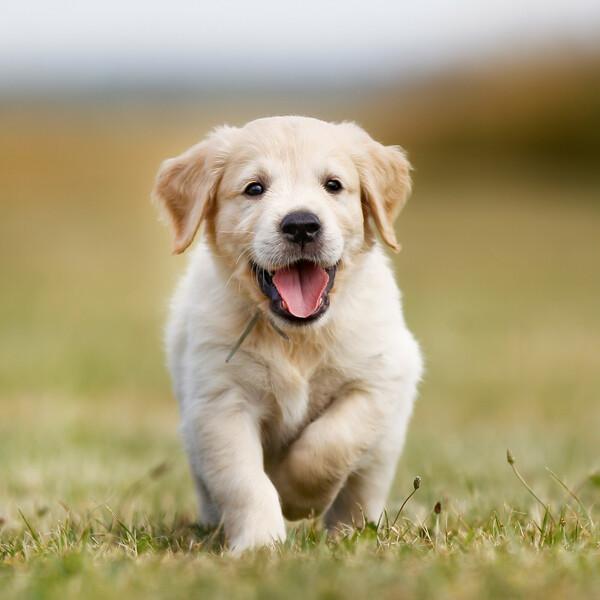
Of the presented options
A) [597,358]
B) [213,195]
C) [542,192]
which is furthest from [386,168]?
[542,192]

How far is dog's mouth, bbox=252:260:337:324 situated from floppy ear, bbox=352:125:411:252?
0.35m

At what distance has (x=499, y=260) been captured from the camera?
21.4 metres

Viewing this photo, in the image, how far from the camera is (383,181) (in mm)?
4082

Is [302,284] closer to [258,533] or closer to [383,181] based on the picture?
[383,181]

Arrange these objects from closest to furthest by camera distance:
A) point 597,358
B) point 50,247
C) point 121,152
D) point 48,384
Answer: point 48,384 → point 597,358 → point 50,247 → point 121,152

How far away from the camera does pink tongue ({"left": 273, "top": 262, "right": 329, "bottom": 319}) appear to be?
12.1 ft

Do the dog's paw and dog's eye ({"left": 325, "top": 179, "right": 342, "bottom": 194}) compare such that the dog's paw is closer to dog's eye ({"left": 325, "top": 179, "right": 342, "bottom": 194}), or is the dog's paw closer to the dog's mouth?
the dog's mouth

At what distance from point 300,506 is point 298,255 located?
84 cm

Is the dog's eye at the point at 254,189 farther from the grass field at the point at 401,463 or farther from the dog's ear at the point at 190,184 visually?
the grass field at the point at 401,463

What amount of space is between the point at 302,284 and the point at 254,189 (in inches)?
15.0

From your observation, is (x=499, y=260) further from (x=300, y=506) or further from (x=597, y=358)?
(x=300, y=506)

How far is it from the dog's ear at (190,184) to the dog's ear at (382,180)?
49 centimetres

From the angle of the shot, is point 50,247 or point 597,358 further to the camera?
point 50,247

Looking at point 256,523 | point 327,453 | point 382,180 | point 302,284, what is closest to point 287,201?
point 302,284
